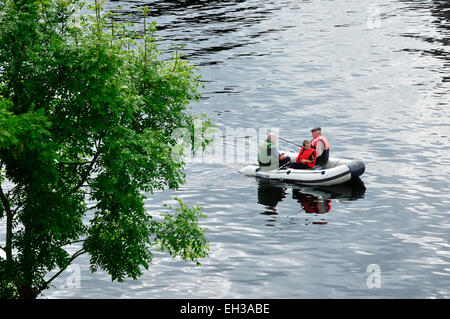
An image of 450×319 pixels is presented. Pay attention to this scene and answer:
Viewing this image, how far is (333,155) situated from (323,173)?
428 centimetres

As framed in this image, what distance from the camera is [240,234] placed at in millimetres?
23016

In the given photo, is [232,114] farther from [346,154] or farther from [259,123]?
[346,154]

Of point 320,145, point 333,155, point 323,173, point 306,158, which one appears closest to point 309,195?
point 323,173

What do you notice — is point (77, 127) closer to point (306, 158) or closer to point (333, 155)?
point (306, 158)

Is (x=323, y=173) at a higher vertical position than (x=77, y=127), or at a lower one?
lower

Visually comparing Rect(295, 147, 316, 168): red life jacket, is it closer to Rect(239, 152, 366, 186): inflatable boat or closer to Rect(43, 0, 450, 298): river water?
Rect(239, 152, 366, 186): inflatable boat

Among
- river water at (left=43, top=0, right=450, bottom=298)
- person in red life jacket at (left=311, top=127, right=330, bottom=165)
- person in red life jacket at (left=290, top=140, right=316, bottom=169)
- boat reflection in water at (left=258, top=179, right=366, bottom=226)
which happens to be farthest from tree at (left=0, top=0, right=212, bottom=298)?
person in red life jacket at (left=290, top=140, right=316, bottom=169)

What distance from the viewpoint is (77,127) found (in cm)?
1457

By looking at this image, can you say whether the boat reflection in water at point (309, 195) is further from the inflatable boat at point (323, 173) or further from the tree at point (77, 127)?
the tree at point (77, 127)

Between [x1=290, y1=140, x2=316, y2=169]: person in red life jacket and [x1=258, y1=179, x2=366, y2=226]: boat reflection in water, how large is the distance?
0.95 metres

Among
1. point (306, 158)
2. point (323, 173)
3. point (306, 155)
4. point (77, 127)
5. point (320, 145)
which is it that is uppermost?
point (77, 127)

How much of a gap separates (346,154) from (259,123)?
665 cm

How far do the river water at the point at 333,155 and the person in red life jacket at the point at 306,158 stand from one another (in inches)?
41.3

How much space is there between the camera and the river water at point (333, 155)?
19953 millimetres
